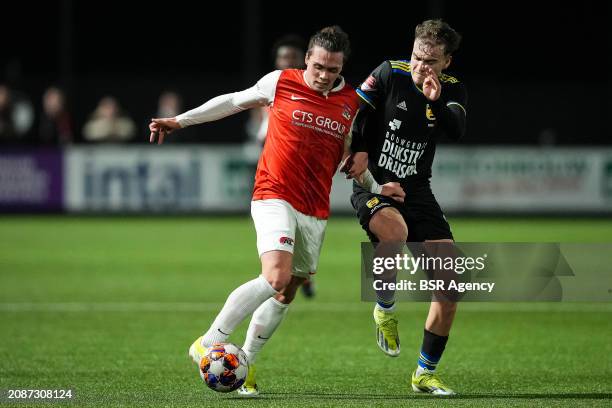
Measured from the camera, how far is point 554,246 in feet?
24.5

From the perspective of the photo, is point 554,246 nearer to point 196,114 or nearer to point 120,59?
point 196,114

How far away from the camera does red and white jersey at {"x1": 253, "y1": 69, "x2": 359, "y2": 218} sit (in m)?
7.12

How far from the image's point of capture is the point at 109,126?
2361 cm

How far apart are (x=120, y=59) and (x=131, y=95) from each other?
164 inches

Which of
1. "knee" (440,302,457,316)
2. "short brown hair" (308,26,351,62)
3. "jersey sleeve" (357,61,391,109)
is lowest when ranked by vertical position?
"knee" (440,302,457,316)

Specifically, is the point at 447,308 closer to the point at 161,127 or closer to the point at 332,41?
the point at 332,41

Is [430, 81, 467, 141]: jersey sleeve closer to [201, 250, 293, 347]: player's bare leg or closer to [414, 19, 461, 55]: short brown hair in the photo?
[414, 19, 461, 55]: short brown hair

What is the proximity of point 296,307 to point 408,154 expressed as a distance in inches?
177

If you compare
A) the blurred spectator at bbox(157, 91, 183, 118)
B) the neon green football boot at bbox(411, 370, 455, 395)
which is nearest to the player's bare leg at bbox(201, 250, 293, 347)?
the neon green football boot at bbox(411, 370, 455, 395)

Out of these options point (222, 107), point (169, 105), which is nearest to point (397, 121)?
point (222, 107)

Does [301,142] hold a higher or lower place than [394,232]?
higher

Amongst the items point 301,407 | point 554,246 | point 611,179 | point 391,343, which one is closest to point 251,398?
point 301,407

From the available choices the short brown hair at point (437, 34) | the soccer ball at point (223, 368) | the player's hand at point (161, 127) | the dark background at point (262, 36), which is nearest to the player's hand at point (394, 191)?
the short brown hair at point (437, 34)

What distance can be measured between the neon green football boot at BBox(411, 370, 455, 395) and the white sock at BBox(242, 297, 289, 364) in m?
0.96
